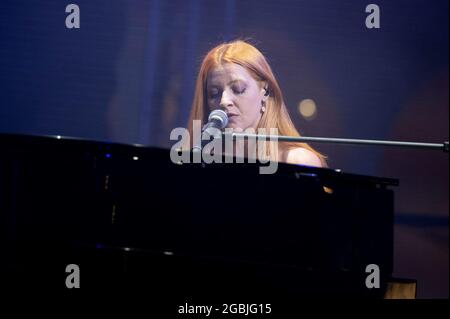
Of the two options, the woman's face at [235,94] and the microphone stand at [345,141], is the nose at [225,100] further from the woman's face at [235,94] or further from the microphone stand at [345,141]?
the microphone stand at [345,141]

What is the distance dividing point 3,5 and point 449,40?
260cm

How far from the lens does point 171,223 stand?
225 cm

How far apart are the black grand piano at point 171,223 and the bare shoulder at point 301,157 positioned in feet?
4.03

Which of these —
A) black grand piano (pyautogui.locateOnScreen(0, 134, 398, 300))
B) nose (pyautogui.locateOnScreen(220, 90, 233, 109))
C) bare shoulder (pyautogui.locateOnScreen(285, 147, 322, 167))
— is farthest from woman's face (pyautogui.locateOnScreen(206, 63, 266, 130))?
black grand piano (pyautogui.locateOnScreen(0, 134, 398, 300))

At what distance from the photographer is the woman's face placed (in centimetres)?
369

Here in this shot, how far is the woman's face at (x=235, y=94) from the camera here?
145 inches

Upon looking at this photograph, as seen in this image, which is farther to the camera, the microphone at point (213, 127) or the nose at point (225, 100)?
the nose at point (225, 100)

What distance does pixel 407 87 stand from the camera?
13.0 feet

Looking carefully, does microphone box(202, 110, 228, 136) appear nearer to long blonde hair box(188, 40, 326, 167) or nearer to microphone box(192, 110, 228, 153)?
microphone box(192, 110, 228, 153)

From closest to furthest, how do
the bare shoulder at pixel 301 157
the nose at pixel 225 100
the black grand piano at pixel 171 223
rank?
1. the black grand piano at pixel 171 223
2. the bare shoulder at pixel 301 157
3. the nose at pixel 225 100

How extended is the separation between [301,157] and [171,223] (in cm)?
156

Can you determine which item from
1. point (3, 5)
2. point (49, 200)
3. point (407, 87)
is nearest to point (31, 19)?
point (3, 5)

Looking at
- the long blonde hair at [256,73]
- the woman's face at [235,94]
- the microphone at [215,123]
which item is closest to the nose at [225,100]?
the woman's face at [235,94]

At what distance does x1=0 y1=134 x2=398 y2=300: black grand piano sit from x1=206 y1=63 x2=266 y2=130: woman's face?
1364mm
